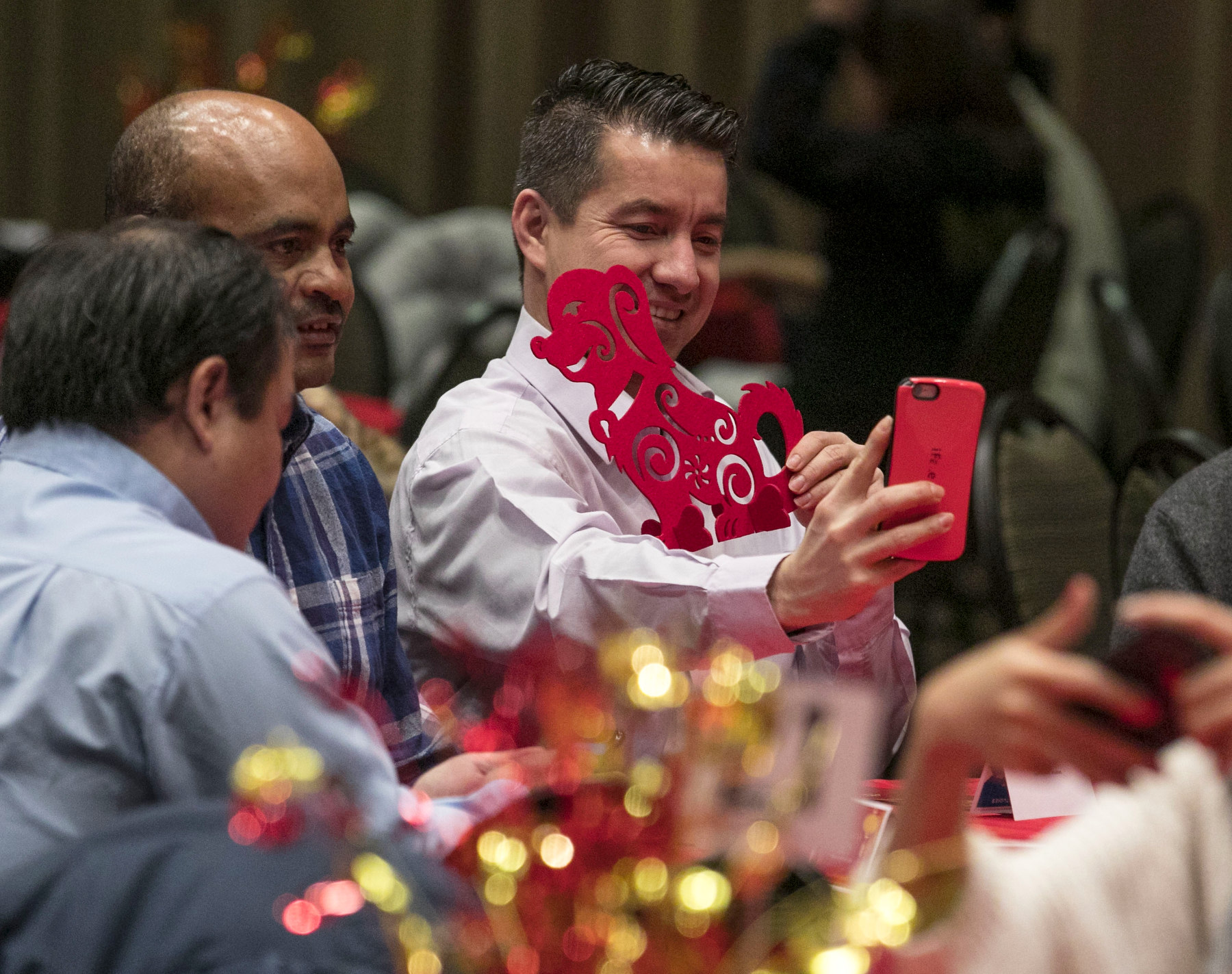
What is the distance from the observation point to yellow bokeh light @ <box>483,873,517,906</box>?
66 centimetres

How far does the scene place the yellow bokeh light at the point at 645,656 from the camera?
2.22 feet

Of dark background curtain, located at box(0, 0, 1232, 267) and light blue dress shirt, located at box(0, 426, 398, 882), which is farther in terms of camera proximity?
dark background curtain, located at box(0, 0, 1232, 267)

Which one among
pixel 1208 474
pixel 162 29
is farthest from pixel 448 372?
pixel 162 29

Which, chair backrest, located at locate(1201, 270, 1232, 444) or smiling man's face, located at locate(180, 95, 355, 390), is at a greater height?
smiling man's face, located at locate(180, 95, 355, 390)

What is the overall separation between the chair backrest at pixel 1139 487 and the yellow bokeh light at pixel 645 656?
1434mm

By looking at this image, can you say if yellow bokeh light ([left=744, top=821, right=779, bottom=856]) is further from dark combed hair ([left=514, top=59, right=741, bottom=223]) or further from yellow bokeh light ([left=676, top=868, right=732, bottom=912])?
dark combed hair ([left=514, top=59, right=741, bottom=223])

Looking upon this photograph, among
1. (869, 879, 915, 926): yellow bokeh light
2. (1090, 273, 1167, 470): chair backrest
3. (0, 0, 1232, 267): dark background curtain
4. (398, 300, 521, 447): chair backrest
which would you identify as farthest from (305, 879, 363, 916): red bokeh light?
(0, 0, 1232, 267): dark background curtain

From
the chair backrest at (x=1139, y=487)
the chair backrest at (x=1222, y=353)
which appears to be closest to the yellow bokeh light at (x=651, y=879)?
the chair backrest at (x=1139, y=487)

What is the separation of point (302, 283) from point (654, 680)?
0.88 metres

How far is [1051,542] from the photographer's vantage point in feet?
6.55

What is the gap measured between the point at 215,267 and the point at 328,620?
18.8 inches

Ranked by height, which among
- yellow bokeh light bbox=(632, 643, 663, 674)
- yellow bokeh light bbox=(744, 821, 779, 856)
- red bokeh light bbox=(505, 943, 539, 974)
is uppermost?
yellow bokeh light bbox=(632, 643, 663, 674)

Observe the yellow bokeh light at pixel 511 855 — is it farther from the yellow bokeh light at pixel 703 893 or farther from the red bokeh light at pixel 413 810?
the red bokeh light at pixel 413 810

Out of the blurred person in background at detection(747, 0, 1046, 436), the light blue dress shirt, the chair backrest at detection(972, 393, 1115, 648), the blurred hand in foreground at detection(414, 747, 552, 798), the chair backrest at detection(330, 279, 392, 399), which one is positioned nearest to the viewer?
the light blue dress shirt
